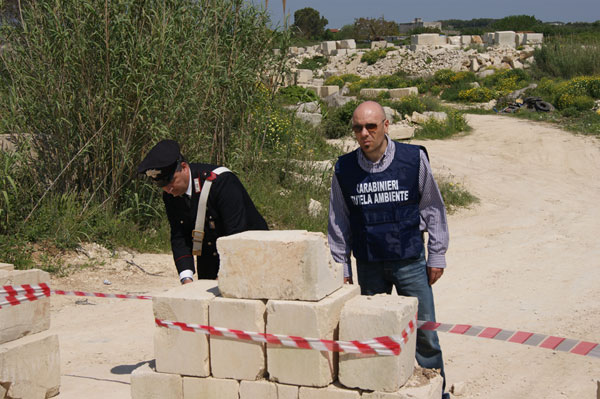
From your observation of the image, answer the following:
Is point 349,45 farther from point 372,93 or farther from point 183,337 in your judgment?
point 183,337

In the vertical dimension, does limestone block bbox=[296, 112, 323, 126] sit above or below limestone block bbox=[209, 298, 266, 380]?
above

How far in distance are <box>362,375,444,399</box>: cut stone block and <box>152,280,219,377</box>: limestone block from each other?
1.11 meters

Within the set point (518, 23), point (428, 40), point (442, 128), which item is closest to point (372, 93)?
point (442, 128)

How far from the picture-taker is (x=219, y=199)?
16.4 feet

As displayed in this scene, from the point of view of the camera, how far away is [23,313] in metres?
5.12

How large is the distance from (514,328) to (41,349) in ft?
15.7

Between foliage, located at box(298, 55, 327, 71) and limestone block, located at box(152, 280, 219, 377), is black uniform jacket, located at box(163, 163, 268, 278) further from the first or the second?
foliage, located at box(298, 55, 327, 71)

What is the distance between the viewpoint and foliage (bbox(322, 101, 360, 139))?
17.9 m

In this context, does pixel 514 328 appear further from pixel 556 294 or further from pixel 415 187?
pixel 415 187

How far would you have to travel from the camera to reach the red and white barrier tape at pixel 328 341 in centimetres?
390

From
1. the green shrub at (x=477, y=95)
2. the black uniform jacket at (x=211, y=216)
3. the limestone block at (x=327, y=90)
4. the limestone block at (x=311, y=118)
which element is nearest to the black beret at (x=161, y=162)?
the black uniform jacket at (x=211, y=216)

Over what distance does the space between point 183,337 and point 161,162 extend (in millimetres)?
1235

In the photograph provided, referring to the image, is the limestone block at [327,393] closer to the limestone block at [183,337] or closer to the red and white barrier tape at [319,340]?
the red and white barrier tape at [319,340]

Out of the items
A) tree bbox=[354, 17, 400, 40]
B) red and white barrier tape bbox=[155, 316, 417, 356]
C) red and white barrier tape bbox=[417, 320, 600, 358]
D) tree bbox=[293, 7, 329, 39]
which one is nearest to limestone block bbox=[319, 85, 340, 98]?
red and white barrier tape bbox=[417, 320, 600, 358]
